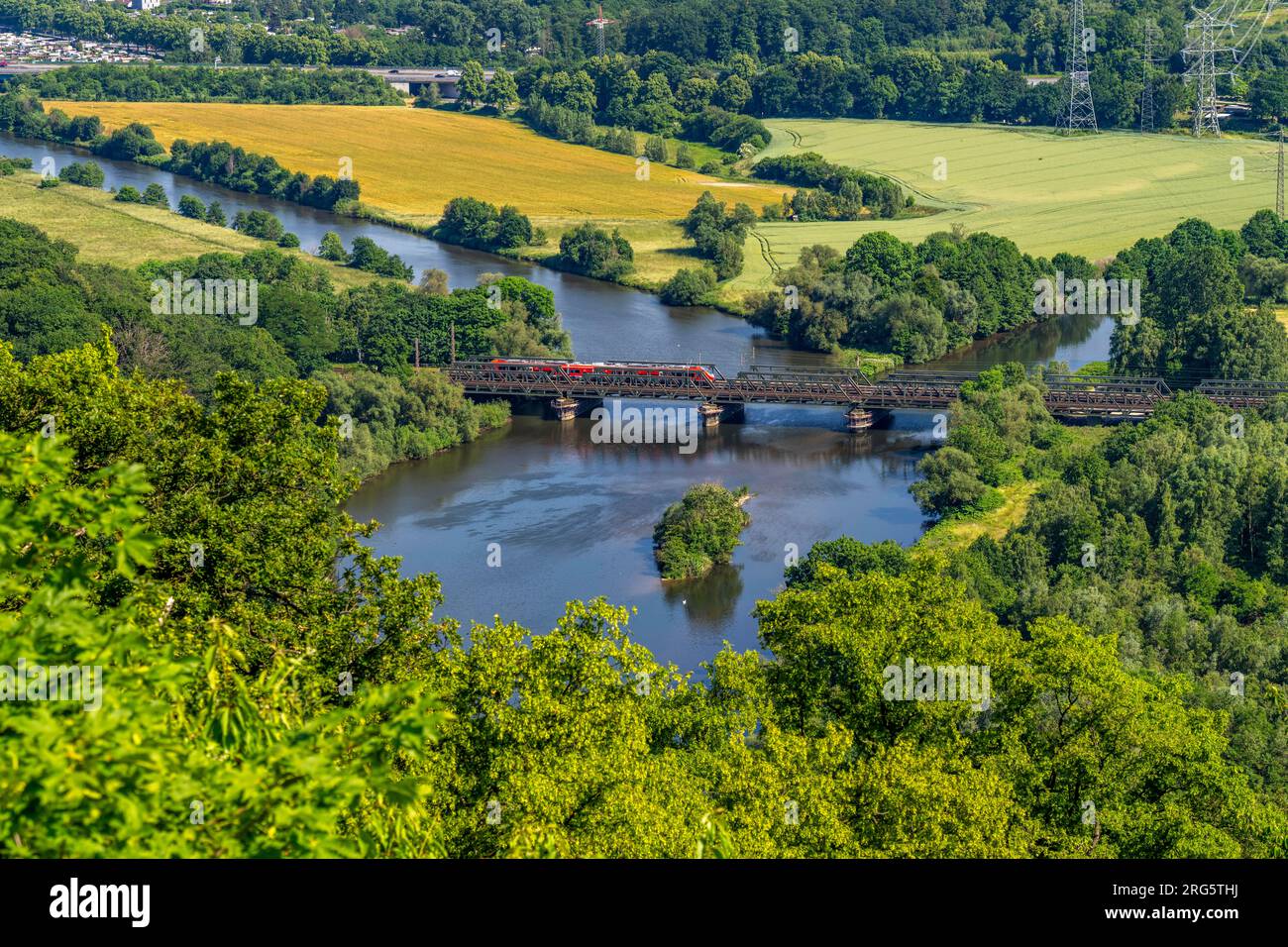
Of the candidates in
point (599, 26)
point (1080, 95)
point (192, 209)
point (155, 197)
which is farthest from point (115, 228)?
point (1080, 95)

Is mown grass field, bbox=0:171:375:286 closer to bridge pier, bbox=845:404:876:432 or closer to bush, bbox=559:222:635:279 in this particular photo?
bush, bbox=559:222:635:279

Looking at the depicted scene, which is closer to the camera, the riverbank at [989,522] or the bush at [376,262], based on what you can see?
the riverbank at [989,522]

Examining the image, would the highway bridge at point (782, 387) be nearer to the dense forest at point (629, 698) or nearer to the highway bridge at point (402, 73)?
the dense forest at point (629, 698)

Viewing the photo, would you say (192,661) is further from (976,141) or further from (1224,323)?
(976,141)

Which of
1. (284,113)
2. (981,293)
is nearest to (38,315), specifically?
(981,293)

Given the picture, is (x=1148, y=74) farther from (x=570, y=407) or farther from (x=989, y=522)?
(x=989, y=522)

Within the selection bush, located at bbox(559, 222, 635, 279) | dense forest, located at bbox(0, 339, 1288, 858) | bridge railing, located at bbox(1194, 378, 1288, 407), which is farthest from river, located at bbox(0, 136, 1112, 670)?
dense forest, located at bbox(0, 339, 1288, 858)

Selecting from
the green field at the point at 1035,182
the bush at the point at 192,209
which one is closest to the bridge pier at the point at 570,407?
the green field at the point at 1035,182

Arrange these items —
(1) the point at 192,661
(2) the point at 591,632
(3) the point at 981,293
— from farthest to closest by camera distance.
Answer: (3) the point at 981,293 → (2) the point at 591,632 → (1) the point at 192,661
